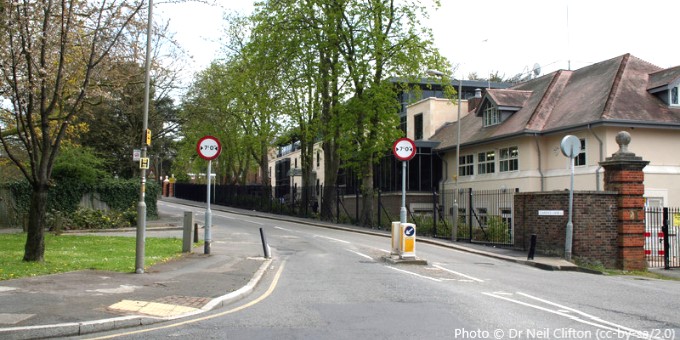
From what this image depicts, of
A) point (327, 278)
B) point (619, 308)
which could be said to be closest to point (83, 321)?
point (327, 278)

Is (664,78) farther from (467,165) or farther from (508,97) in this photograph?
(467,165)

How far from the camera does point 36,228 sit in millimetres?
12617

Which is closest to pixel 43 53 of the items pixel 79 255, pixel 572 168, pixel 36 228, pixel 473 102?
pixel 36 228

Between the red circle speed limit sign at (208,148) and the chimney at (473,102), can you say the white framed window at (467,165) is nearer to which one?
the chimney at (473,102)

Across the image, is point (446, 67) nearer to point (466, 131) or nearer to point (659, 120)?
point (466, 131)

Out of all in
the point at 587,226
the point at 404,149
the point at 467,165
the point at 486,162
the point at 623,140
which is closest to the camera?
the point at 404,149

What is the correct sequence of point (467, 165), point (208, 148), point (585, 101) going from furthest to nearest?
point (467, 165) → point (585, 101) → point (208, 148)

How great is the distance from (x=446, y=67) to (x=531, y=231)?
1448cm

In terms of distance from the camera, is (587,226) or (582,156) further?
(582,156)

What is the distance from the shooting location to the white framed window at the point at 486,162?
33812 mm

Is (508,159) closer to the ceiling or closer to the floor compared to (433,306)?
closer to the ceiling

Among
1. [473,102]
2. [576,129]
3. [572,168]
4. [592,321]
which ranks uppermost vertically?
[473,102]

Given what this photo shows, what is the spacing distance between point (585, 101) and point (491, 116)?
21.4 ft

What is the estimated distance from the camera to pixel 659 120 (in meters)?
26.8
